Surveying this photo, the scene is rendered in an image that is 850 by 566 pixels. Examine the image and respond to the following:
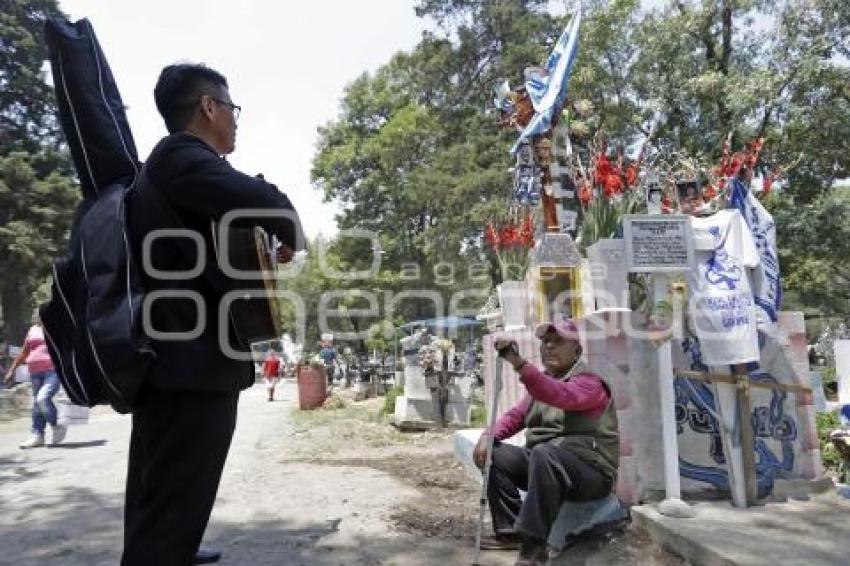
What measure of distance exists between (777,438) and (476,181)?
20.4 m

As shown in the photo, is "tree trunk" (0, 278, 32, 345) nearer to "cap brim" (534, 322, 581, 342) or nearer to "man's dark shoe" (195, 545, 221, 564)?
"man's dark shoe" (195, 545, 221, 564)

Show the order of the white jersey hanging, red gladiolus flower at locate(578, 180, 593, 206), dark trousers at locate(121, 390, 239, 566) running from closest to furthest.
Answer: dark trousers at locate(121, 390, 239, 566) < the white jersey hanging < red gladiolus flower at locate(578, 180, 593, 206)

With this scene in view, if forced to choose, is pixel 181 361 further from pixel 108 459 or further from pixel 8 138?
pixel 8 138

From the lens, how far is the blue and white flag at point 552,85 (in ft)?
21.5

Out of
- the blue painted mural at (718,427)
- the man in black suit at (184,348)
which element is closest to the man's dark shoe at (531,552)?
the blue painted mural at (718,427)

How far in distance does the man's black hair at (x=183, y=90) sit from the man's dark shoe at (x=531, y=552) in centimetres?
258

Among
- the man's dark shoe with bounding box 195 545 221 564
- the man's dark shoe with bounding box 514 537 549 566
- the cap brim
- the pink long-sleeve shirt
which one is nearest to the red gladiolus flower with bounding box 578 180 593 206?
the cap brim

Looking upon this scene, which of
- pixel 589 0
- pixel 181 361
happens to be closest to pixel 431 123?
pixel 589 0

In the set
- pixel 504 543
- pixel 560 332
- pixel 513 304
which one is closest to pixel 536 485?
pixel 504 543

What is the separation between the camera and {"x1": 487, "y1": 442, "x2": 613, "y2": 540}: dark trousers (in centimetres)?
365

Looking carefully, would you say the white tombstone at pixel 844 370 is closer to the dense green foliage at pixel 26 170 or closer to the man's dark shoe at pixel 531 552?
the man's dark shoe at pixel 531 552

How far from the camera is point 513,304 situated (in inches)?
280

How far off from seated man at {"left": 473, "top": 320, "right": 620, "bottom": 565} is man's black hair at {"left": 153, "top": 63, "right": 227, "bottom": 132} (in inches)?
75.5

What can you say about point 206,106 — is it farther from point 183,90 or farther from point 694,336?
point 694,336
